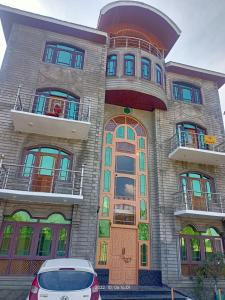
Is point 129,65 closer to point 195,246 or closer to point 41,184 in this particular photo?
point 41,184

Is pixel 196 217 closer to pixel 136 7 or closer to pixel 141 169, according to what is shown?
pixel 141 169

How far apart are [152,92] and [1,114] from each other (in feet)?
26.4

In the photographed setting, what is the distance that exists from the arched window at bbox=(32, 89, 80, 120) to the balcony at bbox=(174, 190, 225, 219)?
22.8 ft

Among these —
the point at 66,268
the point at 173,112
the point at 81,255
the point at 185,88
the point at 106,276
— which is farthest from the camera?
the point at 185,88

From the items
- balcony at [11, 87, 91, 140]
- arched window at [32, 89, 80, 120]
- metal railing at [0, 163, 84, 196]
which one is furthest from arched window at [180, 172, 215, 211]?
arched window at [32, 89, 80, 120]

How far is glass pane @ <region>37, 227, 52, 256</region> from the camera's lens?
29.2ft

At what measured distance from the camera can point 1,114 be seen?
10242mm

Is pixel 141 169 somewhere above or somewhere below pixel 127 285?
above

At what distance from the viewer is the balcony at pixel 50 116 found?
984cm

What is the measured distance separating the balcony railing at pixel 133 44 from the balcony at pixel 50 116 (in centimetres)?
553

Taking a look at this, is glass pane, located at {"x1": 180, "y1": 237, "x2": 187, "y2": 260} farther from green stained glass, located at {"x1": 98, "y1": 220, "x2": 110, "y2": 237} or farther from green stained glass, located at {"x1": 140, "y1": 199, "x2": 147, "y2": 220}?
green stained glass, located at {"x1": 98, "y1": 220, "x2": 110, "y2": 237}

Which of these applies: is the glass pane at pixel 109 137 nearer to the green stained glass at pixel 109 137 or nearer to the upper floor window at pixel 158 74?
the green stained glass at pixel 109 137

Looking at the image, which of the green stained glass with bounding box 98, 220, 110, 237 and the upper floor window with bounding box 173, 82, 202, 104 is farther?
the upper floor window with bounding box 173, 82, 202, 104

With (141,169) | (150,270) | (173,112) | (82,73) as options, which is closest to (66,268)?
(150,270)
